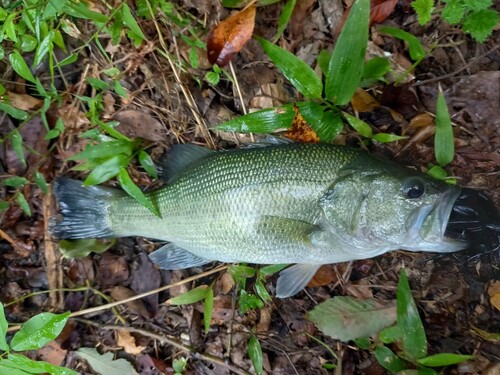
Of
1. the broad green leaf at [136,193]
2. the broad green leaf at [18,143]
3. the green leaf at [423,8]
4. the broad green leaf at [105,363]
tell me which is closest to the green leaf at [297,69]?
the green leaf at [423,8]

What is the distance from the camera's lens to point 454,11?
223 cm

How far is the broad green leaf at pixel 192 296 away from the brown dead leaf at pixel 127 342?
0.50m

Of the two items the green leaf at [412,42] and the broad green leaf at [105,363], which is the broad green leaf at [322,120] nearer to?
the green leaf at [412,42]

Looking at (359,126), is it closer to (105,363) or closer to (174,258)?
(174,258)

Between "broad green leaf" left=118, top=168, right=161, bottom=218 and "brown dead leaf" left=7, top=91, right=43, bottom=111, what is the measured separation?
90cm

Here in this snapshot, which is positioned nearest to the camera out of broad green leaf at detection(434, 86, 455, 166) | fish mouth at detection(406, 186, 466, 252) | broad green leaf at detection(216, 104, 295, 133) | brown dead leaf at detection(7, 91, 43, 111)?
fish mouth at detection(406, 186, 466, 252)

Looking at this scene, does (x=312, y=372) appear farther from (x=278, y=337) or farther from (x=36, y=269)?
(x=36, y=269)

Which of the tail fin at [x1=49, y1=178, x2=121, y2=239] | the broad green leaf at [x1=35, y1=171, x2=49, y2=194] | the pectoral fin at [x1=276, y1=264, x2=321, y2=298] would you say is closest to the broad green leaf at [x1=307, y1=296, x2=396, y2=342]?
the pectoral fin at [x1=276, y1=264, x2=321, y2=298]

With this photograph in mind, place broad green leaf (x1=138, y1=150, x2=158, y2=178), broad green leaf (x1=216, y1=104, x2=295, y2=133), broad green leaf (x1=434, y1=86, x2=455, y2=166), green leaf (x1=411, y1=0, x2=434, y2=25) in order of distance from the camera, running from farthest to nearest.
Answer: broad green leaf (x1=138, y1=150, x2=158, y2=178), broad green leaf (x1=216, y1=104, x2=295, y2=133), broad green leaf (x1=434, y1=86, x2=455, y2=166), green leaf (x1=411, y1=0, x2=434, y2=25)

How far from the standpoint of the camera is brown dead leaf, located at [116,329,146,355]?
3.18 meters

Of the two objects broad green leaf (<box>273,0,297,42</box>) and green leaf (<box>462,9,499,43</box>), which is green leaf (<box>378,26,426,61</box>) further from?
broad green leaf (<box>273,0,297,42</box>)

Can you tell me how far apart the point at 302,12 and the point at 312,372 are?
7.73ft

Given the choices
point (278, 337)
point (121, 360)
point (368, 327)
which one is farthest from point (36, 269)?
point (368, 327)

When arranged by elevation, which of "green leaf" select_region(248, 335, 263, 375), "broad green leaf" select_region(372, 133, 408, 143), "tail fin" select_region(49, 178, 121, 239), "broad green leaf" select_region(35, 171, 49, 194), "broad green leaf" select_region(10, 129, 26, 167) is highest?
"broad green leaf" select_region(372, 133, 408, 143)
